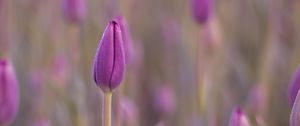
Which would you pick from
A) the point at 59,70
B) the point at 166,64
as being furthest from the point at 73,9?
the point at 166,64

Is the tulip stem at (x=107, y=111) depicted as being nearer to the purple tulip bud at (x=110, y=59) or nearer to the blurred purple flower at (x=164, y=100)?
the purple tulip bud at (x=110, y=59)

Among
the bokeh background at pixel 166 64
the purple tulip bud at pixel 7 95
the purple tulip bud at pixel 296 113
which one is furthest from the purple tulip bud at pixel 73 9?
the purple tulip bud at pixel 296 113

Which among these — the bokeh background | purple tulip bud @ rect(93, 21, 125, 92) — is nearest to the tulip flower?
purple tulip bud @ rect(93, 21, 125, 92)

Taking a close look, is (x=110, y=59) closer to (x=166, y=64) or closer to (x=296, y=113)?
(x=296, y=113)

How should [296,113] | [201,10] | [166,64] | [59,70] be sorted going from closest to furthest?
[296,113]
[201,10]
[59,70]
[166,64]

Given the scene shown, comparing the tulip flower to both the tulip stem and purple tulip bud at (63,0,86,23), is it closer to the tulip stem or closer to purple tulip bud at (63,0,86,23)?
the tulip stem
